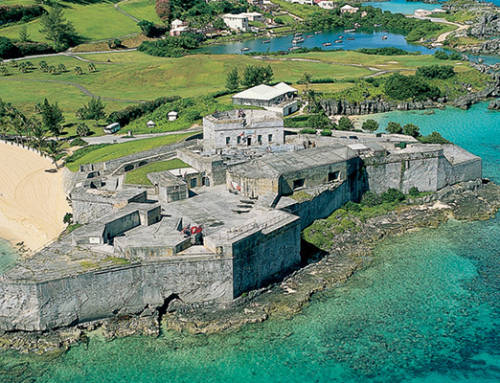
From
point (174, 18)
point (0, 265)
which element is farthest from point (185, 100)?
point (174, 18)

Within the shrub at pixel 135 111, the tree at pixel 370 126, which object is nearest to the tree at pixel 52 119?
the shrub at pixel 135 111

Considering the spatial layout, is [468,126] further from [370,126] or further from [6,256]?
[6,256]

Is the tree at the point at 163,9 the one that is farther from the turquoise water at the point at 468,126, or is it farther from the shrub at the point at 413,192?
the shrub at the point at 413,192

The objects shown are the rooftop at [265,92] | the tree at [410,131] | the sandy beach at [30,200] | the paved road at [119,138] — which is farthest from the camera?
the rooftop at [265,92]

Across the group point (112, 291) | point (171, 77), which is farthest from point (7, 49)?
point (112, 291)

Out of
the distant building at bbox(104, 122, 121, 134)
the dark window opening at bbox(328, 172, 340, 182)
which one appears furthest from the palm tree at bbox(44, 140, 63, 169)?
the dark window opening at bbox(328, 172, 340, 182)

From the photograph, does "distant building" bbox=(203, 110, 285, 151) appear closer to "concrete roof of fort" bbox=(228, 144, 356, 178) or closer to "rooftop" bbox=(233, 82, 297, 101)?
"concrete roof of fort" bbox=(228, 144, 356, 178)
